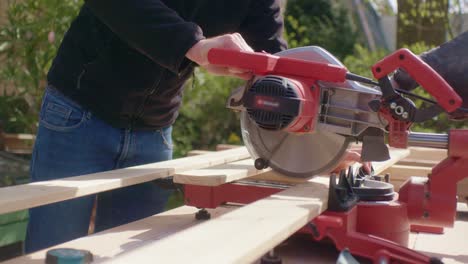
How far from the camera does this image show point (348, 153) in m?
2.04

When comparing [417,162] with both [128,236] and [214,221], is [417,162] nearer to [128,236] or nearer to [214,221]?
[128,236]

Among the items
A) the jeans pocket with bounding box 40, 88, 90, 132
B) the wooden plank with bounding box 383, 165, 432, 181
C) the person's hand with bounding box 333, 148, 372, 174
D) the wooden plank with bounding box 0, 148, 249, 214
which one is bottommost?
the wooden plank with bounding box 0, 148, 249, 214

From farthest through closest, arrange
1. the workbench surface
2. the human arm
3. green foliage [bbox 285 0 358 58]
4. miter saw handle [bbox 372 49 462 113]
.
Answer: green foliage [bbox 285 0 358 58] → the human arm → the workbench surface → miter saw handle [bbox 372 49 462 113]

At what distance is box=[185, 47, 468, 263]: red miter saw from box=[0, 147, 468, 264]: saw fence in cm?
11

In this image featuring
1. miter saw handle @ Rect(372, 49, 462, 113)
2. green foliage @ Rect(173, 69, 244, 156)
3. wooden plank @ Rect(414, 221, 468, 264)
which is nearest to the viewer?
miter saw handle @ Rect(372, 49, 462, 113)

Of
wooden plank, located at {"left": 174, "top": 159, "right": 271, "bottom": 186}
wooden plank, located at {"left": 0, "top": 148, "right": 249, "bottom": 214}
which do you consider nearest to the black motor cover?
wooden plank, located at {"left": 174, "top": 159, "right": 271, "bottom": 186}

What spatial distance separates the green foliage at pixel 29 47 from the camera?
463 cm

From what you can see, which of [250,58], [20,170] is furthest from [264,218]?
[20,170]

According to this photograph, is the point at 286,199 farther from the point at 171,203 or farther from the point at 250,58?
the point at 171,203

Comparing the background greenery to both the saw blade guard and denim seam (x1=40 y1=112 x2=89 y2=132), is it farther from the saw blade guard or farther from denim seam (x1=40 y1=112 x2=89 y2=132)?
the saw blade guard

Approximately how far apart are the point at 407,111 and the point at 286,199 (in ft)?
1.24

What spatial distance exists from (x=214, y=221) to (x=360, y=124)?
0.61 meters

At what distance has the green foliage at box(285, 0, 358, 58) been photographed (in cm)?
1380

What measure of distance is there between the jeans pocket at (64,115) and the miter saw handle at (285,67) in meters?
0.72
